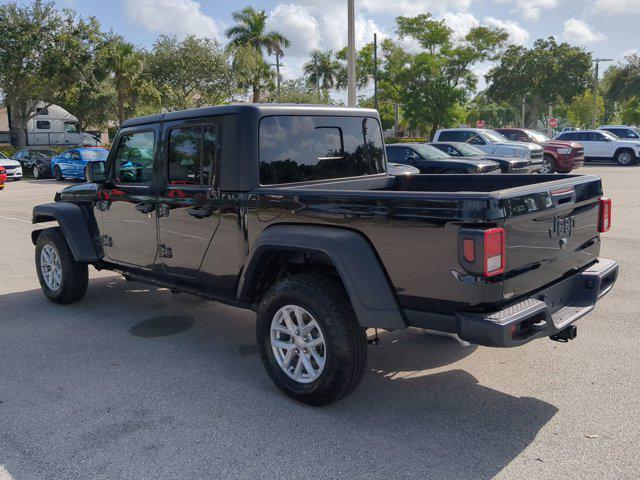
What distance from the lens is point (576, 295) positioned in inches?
149

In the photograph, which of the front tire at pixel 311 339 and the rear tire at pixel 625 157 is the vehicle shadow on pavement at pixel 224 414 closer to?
the front tire at pixel 311 339

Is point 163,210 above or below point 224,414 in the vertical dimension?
above

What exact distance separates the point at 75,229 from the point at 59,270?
1.79 feet

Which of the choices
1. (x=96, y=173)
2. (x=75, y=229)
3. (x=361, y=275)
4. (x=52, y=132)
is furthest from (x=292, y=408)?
(x=52, y=132)

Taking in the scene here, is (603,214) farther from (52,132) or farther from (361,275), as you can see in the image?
(52,132)

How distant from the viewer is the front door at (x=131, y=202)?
195 inches

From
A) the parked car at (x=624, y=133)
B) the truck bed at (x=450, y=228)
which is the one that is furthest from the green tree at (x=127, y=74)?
the truck bed at (x=450, y=228)

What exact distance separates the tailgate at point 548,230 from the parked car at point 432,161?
11175 mm

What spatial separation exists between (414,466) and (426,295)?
0.88m

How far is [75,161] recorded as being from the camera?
24.4m

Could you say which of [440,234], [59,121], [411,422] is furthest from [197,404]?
[59,121]

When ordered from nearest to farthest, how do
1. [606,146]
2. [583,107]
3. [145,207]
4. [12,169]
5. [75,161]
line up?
[145,207]
[75,161]
[12,169]
[606,146]
[583,107]

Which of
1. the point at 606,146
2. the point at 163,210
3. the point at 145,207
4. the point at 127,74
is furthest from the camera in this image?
the point at 127,74

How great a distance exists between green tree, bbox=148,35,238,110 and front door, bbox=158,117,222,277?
3427 cm
